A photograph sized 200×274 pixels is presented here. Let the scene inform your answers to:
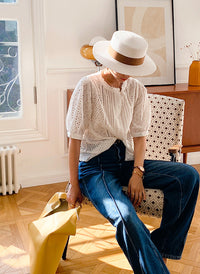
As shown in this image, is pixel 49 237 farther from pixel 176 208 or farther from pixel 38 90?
pixel 38 90

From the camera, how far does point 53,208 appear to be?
6.82 feet

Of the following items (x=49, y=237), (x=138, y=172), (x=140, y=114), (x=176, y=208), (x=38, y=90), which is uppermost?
(x=38, y=90)

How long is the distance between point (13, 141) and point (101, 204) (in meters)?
1.70

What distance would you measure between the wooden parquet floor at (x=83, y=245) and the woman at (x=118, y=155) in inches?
16.2

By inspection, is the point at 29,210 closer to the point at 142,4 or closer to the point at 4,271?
the point at 4,271

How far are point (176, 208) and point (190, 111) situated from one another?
4.80ft

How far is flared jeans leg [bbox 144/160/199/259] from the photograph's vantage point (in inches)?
79.5

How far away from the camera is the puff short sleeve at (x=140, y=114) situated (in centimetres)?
225

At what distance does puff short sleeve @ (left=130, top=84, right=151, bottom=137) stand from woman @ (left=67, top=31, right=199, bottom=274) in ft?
0.09

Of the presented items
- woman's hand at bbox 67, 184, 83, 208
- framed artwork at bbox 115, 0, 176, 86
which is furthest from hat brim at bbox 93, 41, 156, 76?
framed artwork at bbox 115, 0, 176, 86

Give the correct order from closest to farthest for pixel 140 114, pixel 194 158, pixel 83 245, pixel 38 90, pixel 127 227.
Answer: pixel 127 227 → pixel 140 114 → pixel 83 245 → pixel 38 90 → pixel 194 158

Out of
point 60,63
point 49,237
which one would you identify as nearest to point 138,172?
point 49,237

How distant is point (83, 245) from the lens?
2.56 metres

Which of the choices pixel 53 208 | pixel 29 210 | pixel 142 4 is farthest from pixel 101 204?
pixel 142 4
